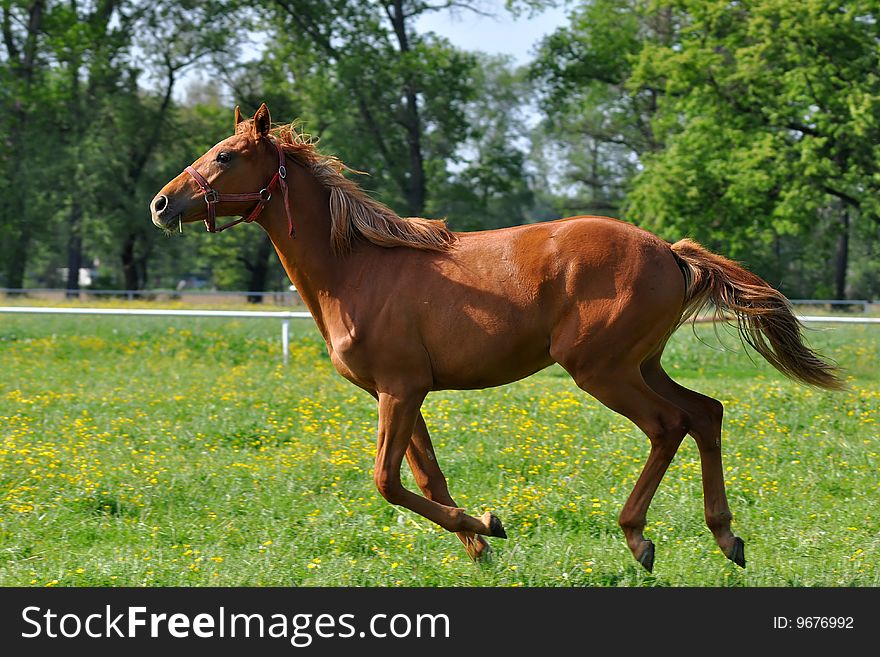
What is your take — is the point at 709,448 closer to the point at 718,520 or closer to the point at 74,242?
the point at 718,520

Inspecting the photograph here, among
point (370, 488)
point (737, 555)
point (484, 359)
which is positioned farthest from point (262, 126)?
point (737, 555)

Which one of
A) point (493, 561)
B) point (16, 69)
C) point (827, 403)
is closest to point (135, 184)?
point (16, 69)

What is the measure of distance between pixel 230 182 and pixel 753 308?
3013 millimetres

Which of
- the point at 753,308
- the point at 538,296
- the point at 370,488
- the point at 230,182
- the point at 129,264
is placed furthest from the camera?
the point at 129,264

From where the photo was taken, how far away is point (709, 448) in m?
5.18

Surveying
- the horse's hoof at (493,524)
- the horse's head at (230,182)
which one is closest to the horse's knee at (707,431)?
the horse's hoof at (493,524)

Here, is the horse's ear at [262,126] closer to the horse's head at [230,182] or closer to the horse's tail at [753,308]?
the horse's head at [230,182]

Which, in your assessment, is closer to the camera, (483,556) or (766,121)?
(483,556)

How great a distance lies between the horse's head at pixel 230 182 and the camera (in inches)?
209

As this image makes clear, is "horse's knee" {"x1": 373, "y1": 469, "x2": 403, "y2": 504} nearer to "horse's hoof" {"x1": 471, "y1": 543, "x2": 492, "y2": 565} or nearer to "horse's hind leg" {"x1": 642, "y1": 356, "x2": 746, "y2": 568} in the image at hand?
"horse's hoof" {"x1": 471, "y1": 543, "x2": 492, "y2": 565}

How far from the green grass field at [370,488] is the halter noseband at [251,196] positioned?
1.89 metres

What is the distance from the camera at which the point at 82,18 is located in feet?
116
